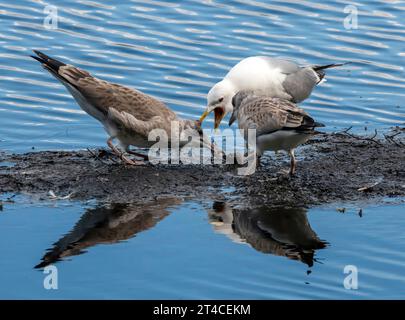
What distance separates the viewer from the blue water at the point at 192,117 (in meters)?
8.04

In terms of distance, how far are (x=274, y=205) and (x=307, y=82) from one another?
4049 mm

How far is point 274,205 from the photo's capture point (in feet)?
32.5

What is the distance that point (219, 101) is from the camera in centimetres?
1266

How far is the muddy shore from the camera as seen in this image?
10.1 m

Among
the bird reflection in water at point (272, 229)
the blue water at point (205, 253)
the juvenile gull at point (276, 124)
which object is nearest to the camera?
the blue water at point (205, 253)

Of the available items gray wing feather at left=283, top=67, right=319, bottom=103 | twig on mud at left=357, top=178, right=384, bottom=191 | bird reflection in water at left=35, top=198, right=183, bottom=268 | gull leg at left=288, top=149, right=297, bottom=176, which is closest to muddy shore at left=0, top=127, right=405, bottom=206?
twig on mud at left=357, top=178, right=384, bottom=191

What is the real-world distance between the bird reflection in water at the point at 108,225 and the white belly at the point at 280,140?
1315mm

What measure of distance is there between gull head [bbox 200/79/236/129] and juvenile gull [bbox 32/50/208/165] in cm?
108

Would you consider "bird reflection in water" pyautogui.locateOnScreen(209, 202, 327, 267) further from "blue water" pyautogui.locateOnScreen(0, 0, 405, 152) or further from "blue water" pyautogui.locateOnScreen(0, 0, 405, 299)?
"blue water" pyautogui.locateOnScreen(0, 0, 405, 152)

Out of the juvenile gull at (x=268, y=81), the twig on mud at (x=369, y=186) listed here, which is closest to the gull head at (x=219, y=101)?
the juvenile gull at (x=268, y=81)

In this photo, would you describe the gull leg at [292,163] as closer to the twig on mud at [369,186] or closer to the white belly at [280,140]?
the white belly at [280,140]

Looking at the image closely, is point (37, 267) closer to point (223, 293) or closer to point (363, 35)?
point (223, 293)

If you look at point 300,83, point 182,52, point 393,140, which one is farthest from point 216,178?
point 182,52

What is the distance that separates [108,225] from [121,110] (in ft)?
7.60
